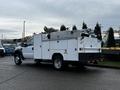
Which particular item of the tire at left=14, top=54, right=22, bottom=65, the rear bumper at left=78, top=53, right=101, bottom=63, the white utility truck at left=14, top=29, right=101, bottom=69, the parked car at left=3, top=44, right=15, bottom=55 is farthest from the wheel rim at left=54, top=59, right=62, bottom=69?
the parked car at left=3, top=44, right=15, bottom=55

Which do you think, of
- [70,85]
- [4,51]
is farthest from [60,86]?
[4,51]

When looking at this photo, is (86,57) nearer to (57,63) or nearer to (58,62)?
(58,62)

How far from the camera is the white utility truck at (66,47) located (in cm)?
1557

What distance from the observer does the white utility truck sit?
1557 centimetres

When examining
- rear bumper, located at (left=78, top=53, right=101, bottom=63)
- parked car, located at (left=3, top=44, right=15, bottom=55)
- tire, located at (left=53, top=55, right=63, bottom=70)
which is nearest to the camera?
rear bumper, located at (left=78, top=53, right=101, bottom=63)

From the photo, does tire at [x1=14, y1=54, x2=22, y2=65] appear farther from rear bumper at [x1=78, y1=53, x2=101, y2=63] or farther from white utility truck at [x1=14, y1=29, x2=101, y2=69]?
rear bumper at [x1=78, y1=53, x2=101, y2=63]

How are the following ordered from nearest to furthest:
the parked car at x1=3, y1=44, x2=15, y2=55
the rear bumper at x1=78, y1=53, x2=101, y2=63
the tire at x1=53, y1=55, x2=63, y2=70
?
the rear bumper at x1=78, y1=53, x2=101, y2=63
the tire at x1=53, y1=55, x2=63, y2=70
the parked car at x1=3, y1=44, x2=15, y2=55

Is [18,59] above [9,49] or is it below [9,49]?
below

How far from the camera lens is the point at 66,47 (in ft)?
53.0

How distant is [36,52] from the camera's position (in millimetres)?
18328

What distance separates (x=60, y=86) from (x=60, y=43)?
6.40m

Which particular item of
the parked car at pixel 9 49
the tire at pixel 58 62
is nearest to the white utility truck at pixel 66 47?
the tire at pixel 58 62

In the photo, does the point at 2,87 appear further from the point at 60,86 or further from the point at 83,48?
the point at 83,48

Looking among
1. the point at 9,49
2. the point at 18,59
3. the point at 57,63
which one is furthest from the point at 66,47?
the point at 9,49
